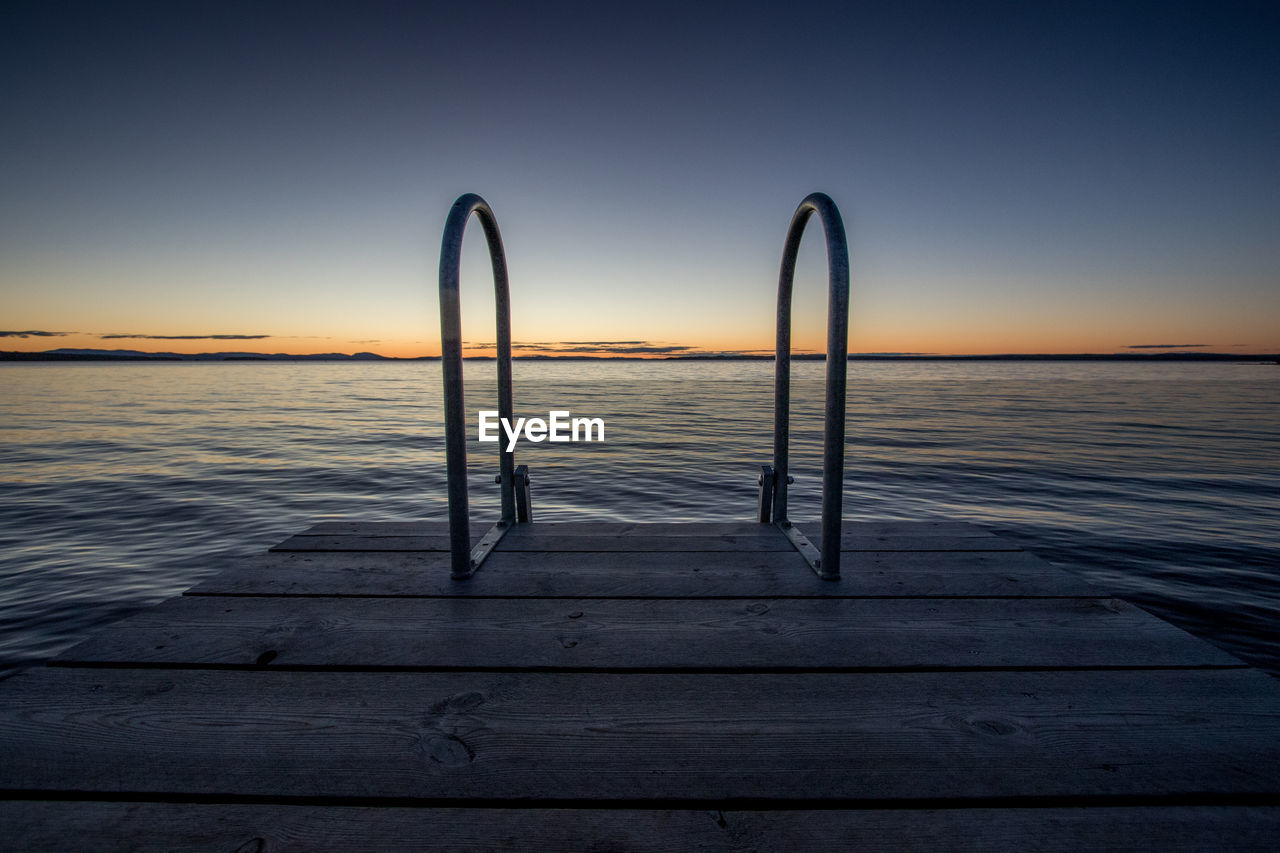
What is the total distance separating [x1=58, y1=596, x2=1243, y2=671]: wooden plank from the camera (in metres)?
1.80

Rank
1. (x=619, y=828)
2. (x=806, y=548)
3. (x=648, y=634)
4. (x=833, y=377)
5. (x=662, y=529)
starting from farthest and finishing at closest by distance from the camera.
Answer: (x=662, y=529) → (x=806, y=548) → (x=833, y=377) → (x=648, y=634) → (x=619, y=828)

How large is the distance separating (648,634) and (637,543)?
972mm

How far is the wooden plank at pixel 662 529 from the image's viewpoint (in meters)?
3.10

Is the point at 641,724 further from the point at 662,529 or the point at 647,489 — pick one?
the point at 647,489

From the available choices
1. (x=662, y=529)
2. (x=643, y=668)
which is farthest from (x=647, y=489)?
(x=643, y=668)

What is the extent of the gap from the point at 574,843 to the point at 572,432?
17.6 metres

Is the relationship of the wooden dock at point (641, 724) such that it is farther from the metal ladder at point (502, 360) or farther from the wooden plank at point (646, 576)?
the metal ladder at point (502, 360)

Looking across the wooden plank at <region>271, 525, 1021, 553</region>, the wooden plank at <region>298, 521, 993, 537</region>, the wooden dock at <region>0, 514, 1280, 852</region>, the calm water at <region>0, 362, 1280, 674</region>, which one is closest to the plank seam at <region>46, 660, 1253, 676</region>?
the wooden dock at <region>0, 514, 1280, 852</region>

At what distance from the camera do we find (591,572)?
8.35 feet

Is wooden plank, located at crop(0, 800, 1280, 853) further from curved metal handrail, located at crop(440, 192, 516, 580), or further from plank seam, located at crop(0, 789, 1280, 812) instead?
curved metal handrail, located at crop(440, 192, 516, 580)

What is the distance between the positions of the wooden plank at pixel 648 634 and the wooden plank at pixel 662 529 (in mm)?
848

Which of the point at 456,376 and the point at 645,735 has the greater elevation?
the point at 456,376

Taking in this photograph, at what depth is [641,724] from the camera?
149cm

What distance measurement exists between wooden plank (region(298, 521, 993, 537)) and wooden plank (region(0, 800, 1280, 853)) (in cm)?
187
